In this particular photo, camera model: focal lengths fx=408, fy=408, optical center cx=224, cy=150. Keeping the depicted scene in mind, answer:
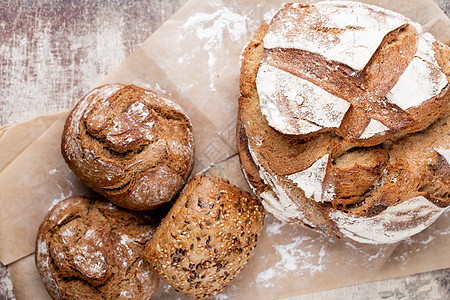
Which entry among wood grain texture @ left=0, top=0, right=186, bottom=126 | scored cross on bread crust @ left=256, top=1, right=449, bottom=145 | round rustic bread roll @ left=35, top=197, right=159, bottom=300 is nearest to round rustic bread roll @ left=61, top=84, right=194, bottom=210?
round rustic bread roll @ left=35, top=197, right=159, bottom=300

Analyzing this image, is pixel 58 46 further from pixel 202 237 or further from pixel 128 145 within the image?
pixel 202 237

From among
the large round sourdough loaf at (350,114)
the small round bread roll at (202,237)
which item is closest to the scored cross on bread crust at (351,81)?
the large round sourdough loaf at (350,114)

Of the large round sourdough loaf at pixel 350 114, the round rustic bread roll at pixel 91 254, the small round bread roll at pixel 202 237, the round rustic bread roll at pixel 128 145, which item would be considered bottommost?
the round rustic bread roll at pixel 91 254

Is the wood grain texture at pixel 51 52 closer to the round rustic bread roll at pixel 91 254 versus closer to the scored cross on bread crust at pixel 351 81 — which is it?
the round rustic bread roll at pixel 91 254

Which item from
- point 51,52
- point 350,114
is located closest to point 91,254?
point 51,52

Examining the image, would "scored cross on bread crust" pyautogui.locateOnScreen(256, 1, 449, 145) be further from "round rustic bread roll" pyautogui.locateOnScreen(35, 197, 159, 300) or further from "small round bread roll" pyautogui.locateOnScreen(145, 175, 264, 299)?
"round rustic bread roll" pyautogui.locateOnScreen(35, 197, 159, 300)
